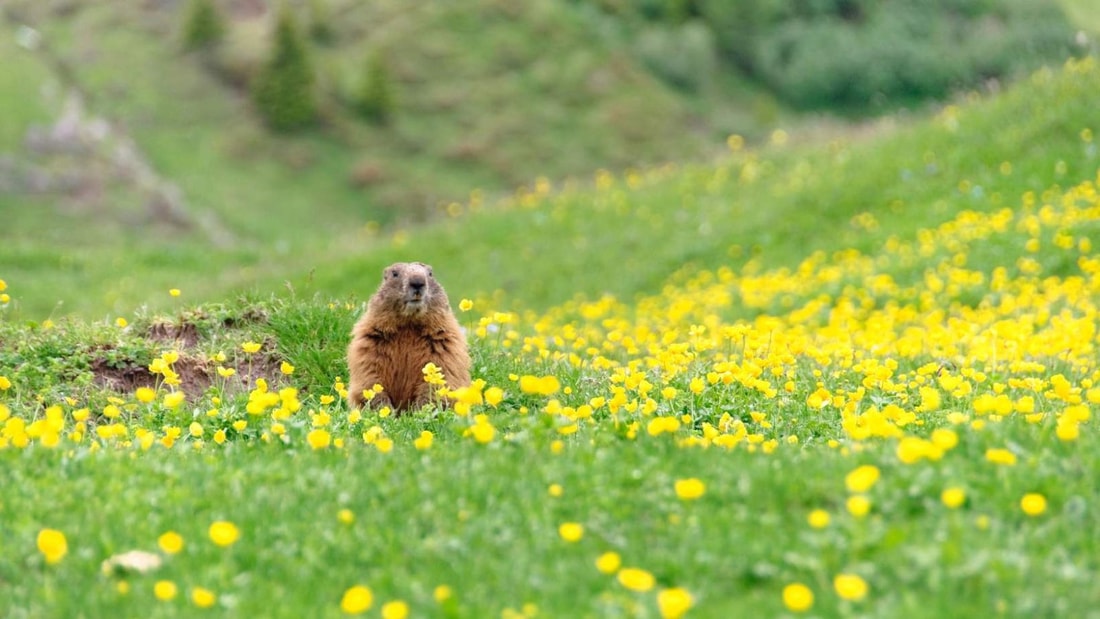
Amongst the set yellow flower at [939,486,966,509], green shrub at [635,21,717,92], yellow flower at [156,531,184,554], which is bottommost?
yellow flower at [939,486,966,509]

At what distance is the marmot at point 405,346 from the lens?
793 cm

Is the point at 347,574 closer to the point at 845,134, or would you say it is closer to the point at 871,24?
the point at 845,134

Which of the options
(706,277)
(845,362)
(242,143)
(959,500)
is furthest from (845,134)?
(242,143)

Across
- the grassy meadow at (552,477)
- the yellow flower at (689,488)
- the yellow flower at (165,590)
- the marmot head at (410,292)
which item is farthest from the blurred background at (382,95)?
the yellow flower at (165,590)

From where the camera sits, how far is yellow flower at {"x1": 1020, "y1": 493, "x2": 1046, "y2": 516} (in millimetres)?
4512

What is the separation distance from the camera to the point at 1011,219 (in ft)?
51.8

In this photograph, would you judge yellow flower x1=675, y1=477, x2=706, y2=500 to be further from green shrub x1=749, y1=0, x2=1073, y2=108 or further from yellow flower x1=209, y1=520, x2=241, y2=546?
green shrub x1=749, y1=0, x2=1073, y2=108

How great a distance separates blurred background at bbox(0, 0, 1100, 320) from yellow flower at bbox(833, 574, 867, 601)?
35399mm

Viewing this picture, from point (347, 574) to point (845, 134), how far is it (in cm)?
2154

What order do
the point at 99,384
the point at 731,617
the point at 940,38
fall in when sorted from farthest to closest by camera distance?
1. the point at 940,38
2. the point at 99,384
3. the point at 731,617

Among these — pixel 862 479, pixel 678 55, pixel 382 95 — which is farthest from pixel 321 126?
pixel 862 479

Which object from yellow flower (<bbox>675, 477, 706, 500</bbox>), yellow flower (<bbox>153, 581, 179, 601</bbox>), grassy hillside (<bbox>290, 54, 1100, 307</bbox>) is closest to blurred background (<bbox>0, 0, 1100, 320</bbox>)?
grassy hillside (<bbox>290, 54, 1100, 307</bbox>)

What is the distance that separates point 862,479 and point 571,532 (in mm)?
1194

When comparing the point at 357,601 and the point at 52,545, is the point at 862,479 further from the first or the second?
the point at 52,545
